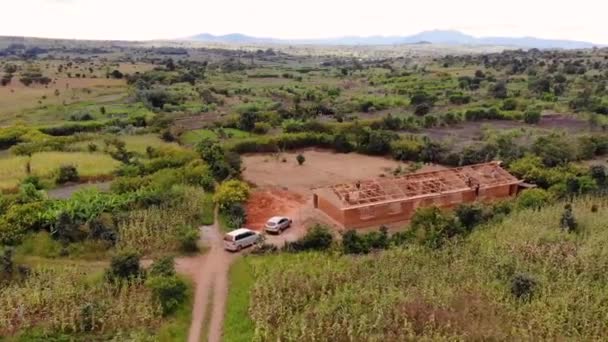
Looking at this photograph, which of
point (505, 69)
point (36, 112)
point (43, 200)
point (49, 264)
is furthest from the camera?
point (505, 69)

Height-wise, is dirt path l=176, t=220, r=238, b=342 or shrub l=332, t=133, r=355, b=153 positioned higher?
shrub l=332, t=133, r=355, b=153

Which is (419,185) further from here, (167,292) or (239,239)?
(167,292)

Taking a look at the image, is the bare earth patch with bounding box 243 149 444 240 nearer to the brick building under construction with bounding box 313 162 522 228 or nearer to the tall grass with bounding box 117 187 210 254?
the brick building under construction with bounding box 313 162 522 228

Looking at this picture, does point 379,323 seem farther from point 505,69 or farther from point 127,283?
point 505,69

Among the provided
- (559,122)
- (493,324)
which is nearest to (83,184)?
(493,324)

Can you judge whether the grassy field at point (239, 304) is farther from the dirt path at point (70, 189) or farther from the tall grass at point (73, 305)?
the dirt path at point (70, 189)

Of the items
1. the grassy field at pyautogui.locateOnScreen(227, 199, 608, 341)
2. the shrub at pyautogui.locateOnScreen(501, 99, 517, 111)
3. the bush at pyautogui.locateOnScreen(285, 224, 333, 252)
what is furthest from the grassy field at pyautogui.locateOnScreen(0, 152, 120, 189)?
the shrub at pyautogui.locateOnScreen(501, 99, 517, 111)
